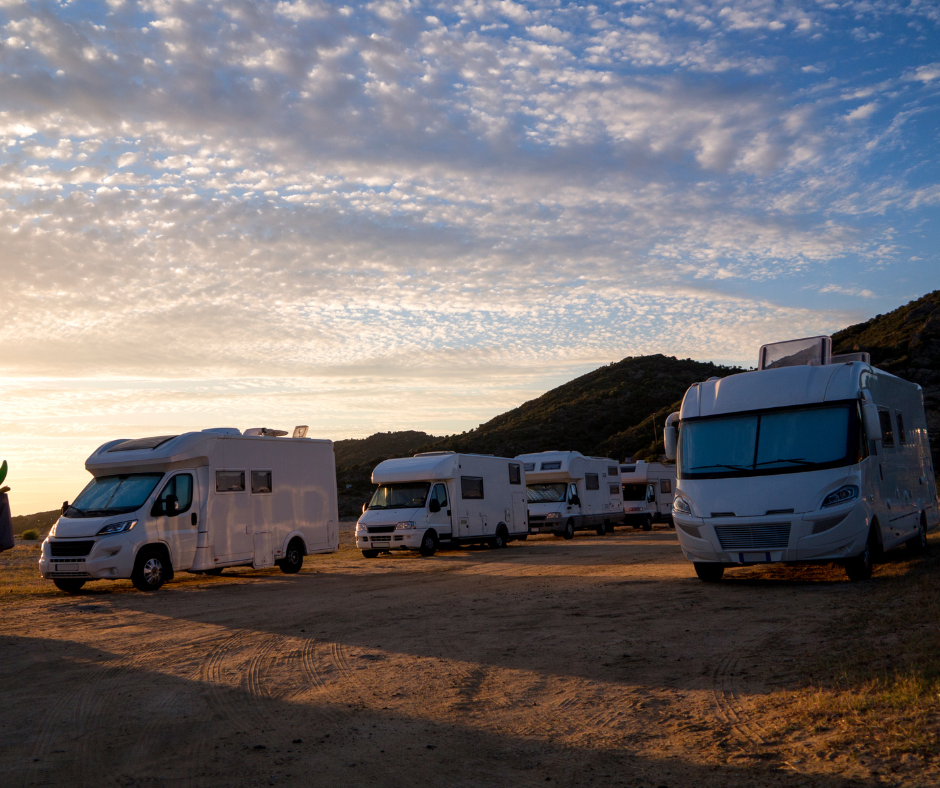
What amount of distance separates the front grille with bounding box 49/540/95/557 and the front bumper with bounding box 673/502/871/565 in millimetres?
10694

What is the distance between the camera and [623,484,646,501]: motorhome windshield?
3734cm

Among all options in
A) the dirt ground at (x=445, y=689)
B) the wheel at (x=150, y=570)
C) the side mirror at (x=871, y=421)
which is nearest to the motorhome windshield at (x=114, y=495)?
the wheel at (x=150, y=570)

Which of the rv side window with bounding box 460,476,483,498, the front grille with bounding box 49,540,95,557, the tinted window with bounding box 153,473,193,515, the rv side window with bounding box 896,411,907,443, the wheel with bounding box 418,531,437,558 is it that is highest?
the rv side window with bounding box 896,411,907,443

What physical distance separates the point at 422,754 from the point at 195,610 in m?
8.21

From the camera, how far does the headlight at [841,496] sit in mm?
11523

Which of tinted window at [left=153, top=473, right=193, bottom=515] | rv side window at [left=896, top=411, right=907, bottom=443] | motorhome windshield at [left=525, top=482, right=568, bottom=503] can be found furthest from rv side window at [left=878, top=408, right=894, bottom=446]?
motorhome windshield at [left=525, top=482, right=568, bottom=503]

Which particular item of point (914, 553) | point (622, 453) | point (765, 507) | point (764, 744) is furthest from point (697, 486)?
point (622, 453)

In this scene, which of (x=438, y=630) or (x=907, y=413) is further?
(x=907, y=413)

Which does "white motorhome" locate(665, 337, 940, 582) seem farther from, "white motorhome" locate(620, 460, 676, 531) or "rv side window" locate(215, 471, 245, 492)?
"white motorhome" locate(620, 460, 676, 531)

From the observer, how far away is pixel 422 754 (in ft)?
17.4

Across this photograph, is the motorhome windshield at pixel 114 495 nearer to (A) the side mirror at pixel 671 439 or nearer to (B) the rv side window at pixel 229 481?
(B) the rv side window at pixel 229 481

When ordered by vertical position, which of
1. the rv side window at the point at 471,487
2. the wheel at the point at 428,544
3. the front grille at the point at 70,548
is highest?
the rv side window at the point at 471,487

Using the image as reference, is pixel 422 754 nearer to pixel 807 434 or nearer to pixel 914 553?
pixel 807 434

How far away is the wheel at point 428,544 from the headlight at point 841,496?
12.5 m
